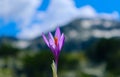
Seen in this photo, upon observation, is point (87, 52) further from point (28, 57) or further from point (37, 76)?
point (37, 76)

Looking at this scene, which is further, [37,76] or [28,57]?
[28,57]

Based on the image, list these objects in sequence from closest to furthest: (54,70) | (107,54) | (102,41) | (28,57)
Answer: (54,70) → (107,54) → (102,41) → (28,57)

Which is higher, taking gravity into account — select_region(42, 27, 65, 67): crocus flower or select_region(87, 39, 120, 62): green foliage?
select_region(87, 39, 120, 62): green foliage

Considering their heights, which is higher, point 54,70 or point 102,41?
point 102,41

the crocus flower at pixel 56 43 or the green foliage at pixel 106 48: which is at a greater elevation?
the green foliage at pixel 106 48

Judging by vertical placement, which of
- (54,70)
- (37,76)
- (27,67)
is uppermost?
(27,67)

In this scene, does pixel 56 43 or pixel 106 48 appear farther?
pixel 106 48

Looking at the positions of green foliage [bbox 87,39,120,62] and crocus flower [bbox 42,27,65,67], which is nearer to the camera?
crocus flower [bbox 42,27,65,67]

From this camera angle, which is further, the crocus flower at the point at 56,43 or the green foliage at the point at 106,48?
the green foliage at the point at 106,48

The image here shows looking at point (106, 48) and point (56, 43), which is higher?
point (106, 48)

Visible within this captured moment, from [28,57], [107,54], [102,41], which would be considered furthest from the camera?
[28,57]

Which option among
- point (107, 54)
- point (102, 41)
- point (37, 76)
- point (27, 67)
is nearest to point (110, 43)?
point (102, 41)
